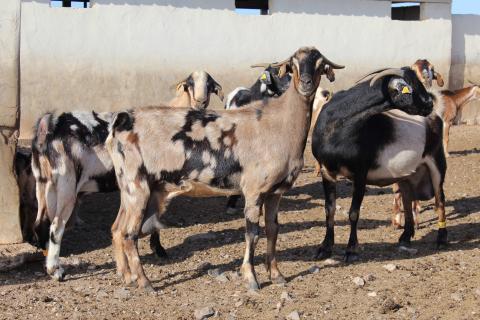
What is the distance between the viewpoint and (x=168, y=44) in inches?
637

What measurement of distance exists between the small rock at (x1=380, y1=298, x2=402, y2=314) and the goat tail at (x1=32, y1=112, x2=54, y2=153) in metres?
3.31

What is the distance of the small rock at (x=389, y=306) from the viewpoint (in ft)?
20.0

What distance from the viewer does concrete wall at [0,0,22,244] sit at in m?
7.77

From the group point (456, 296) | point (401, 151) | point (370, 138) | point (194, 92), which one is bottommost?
point (456, 296)

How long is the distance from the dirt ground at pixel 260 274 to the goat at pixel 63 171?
0.42 m

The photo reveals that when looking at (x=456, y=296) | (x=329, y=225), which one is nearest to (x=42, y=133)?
(x=329, y=225)

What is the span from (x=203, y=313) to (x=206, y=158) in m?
1.37

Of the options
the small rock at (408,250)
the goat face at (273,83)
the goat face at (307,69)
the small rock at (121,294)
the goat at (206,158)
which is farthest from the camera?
the goat face at (273,83)

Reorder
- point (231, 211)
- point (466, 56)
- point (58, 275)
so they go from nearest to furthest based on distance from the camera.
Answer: point (58, 275) < point (231, 211) < point (466, 56)

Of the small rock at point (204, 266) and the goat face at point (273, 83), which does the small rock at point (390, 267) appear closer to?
the small rock at point (204, 266)

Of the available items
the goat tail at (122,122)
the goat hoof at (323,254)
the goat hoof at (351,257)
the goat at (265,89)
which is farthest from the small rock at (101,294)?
the goat at (265,89)

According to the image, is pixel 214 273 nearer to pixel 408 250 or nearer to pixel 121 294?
pixel 121 294

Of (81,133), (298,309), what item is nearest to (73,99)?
(81,133)

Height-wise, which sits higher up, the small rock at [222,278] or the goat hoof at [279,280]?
the goat hoof at [279,280]
